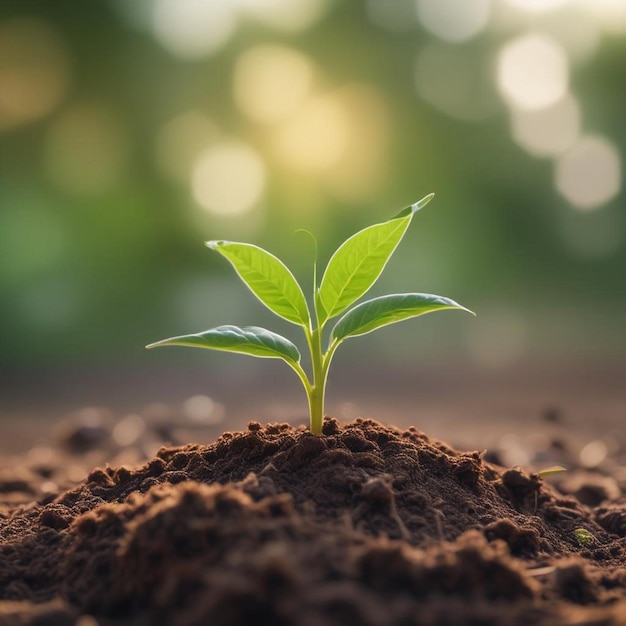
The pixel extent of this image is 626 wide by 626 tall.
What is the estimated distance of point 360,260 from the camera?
1.95 metres

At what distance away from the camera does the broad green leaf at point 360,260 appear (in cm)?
191

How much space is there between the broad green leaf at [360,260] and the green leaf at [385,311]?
0.06m

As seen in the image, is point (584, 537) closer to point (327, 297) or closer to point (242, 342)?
point (327, 297)

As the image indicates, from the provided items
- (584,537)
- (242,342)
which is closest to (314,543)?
(242,342)

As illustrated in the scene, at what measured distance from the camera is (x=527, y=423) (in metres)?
4.78

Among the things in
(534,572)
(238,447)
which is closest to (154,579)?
(238,447)

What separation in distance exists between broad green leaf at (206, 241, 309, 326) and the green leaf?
0.12m

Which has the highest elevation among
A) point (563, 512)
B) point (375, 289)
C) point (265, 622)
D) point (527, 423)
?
point (375, 289)

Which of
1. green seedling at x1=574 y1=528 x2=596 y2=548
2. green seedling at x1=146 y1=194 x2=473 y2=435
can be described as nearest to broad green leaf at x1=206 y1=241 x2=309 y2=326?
green seedling at x1=146 y1=194 x2=473 y2=435

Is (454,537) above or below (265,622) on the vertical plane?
above

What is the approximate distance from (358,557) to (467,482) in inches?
32.4

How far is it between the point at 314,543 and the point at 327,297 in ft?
2.60

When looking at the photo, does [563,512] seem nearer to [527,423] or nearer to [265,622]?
[265,622]

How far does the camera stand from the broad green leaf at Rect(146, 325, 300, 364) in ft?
5.85
